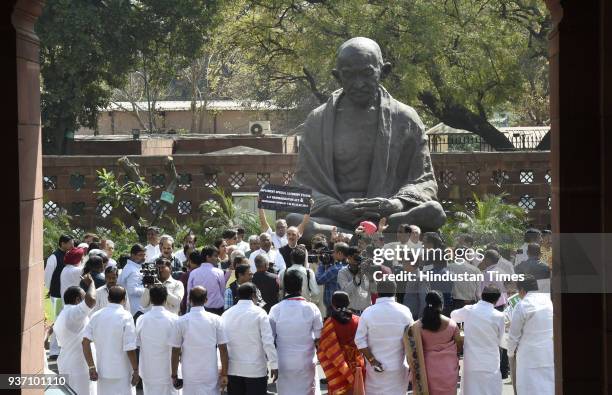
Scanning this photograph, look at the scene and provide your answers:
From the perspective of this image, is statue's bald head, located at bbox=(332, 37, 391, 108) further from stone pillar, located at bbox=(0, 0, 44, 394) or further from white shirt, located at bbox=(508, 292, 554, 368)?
stone pillar, located at bbox=(0, 0, 44, 394)

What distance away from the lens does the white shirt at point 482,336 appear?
1055cm

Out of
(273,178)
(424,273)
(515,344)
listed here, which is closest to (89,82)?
(273,178)

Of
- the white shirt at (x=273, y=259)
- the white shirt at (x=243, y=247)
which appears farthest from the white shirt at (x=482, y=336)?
the white shirt at (x=243, y=247)

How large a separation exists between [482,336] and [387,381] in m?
0.92

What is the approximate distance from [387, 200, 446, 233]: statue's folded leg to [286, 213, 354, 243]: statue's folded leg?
0.65m

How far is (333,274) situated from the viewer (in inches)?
494

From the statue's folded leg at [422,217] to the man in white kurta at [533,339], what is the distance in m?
7.38

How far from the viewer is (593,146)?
7648 mm

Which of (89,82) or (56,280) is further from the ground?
(89,82)

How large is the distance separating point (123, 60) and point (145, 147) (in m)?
7.79

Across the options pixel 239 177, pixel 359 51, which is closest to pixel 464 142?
pixel 239 177

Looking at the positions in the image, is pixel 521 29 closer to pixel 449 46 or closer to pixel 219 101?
pixel 449 46

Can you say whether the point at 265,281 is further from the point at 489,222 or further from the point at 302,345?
the point at 489,222

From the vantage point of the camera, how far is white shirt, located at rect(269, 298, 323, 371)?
10.7 meters
